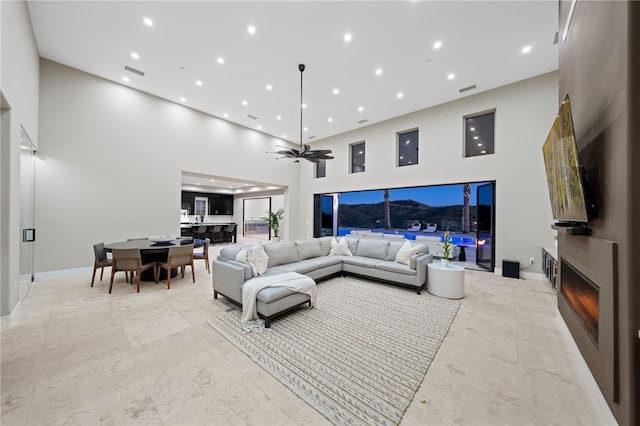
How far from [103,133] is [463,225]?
9932 mm

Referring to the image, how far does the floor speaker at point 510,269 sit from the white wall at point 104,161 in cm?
829

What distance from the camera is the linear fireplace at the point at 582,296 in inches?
75.6

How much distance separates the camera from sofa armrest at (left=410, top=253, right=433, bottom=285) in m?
4.05

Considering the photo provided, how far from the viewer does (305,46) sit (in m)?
4.27

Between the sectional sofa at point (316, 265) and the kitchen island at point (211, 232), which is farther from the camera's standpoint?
the kitchen island at point (211, 232)

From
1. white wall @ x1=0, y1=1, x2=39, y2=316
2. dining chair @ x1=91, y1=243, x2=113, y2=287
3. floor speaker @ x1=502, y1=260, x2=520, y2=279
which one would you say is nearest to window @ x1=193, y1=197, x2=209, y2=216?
dining chair @ x1=91, y1=243, x2=113, y2=287

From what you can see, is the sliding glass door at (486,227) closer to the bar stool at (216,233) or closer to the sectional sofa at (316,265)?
the sectional sofa at (316,265)

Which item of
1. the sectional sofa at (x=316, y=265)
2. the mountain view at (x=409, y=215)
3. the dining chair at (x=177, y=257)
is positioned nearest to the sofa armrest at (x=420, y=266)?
the sectional sofa at (x=316, y=265)

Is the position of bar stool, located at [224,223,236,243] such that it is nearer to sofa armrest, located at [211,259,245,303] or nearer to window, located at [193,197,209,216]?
window, located at [193,197,209,216]

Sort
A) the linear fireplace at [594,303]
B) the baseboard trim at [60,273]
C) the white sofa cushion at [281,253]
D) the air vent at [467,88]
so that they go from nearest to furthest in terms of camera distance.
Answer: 1. the linear fireplace at [594,303]
2. the white sofa cushion at [281,253]
3. the baseboard trim at [60,273]
4. the air vent at [467,88]

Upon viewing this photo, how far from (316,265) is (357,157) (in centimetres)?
544

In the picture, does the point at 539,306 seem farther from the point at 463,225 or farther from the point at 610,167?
the point at 463,225

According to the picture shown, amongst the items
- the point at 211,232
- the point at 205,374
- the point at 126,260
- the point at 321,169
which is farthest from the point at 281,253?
the point at 211,232

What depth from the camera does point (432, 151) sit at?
6.66m
